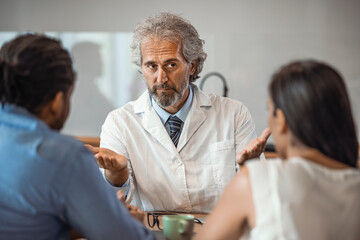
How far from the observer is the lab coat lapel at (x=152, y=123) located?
2.04 meters

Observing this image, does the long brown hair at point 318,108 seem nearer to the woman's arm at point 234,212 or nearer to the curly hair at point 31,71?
the woman's arm at point 234,212

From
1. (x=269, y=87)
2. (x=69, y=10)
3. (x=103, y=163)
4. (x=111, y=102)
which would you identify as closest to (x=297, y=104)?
(x=269, y=87)

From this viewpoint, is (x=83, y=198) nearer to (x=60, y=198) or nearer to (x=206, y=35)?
(x=60, y=198)

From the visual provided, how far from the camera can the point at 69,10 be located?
450cm

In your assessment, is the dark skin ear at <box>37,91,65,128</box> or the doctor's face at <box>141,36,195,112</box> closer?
the dark skin ear at <box>37,91,65,128</box>

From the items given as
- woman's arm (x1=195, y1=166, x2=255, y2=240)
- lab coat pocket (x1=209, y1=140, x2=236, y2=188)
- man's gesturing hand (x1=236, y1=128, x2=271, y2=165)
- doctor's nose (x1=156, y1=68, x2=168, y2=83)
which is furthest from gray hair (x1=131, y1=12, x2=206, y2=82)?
woman's arm (x1=195, y1=166, x2=255, y2=240)

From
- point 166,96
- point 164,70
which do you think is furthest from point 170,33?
point 166,96

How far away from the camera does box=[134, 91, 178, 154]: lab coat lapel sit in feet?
6.68

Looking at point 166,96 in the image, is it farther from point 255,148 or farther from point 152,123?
point 255,148

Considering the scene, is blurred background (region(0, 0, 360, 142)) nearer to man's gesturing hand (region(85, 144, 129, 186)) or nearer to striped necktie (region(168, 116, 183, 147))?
striped necktie (region(168, 116, 183, 147))

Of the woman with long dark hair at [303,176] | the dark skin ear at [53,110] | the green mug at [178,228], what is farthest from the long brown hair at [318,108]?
the dark skin ear at [53,110]

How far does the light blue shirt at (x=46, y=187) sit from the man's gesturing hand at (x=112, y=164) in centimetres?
54

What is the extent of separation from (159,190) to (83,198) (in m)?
0.94

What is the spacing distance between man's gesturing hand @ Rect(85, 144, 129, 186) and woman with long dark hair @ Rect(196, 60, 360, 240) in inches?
24.3
